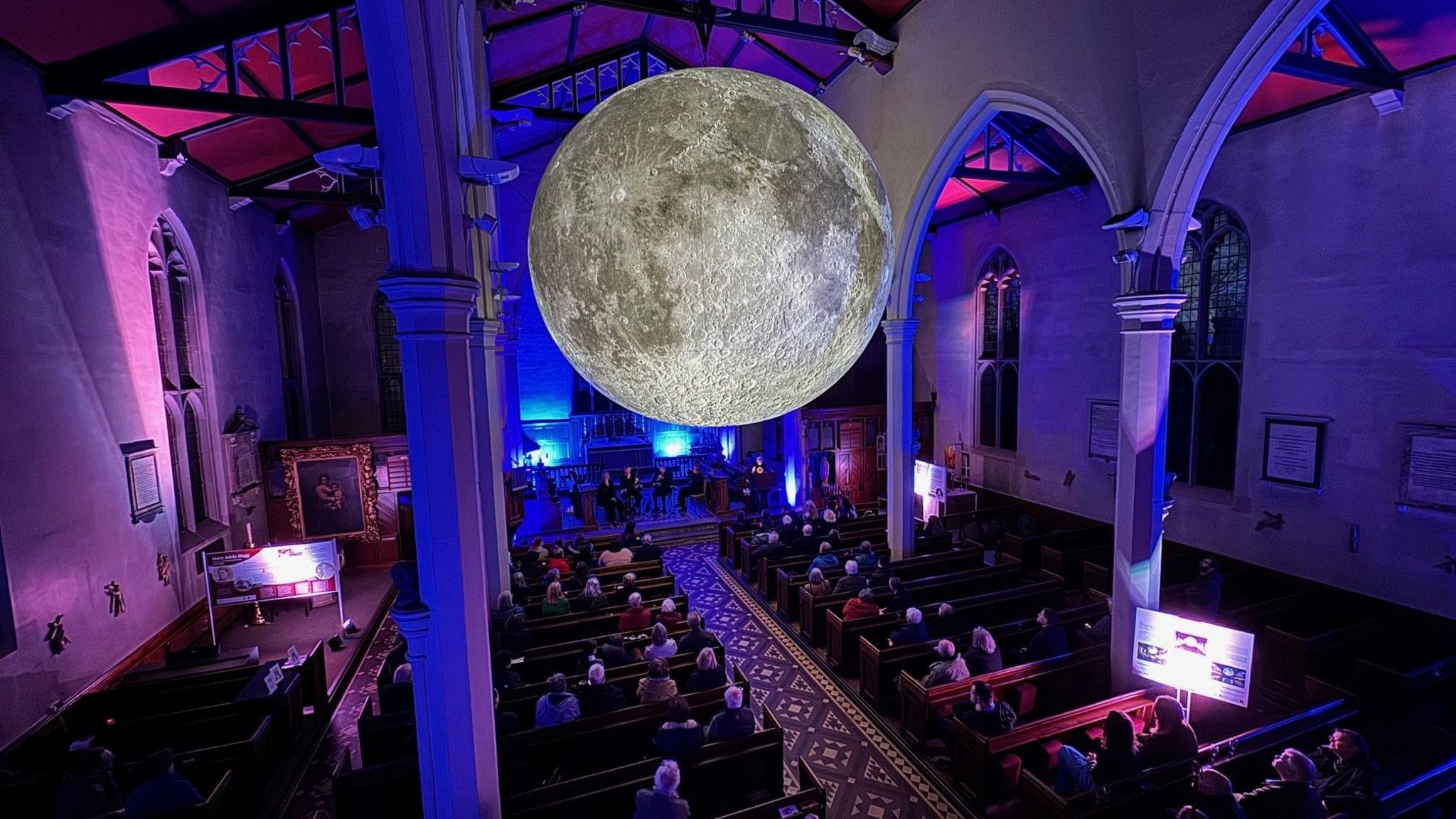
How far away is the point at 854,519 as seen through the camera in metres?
10.9

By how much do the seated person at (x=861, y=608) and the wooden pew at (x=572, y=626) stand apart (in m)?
1.98

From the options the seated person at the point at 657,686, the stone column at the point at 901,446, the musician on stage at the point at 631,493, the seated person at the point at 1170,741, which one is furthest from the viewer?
the musician on stage at the point at 631,493

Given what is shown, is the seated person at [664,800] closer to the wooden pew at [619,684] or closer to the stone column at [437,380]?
the stone column at [437,380]

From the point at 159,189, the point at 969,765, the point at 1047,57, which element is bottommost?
the point at 969,765

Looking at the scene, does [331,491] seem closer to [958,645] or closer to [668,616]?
[668,616]

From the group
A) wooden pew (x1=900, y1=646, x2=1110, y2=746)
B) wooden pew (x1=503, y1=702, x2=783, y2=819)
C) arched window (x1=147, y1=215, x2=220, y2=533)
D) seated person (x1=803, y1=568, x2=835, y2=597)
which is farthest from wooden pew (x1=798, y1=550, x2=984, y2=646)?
arched window (x1=147, y1=215, x2=220, y2=533)

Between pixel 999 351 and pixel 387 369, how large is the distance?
12922 mm

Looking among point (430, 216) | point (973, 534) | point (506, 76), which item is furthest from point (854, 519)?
point (506, 76)

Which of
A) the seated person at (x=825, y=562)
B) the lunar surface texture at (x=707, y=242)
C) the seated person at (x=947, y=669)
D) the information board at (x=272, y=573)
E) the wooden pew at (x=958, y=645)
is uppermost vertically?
the lunar surface texture at (x=707, y=242)

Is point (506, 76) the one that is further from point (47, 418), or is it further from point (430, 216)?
point (430, 216)

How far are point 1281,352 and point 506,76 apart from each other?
12.3 m

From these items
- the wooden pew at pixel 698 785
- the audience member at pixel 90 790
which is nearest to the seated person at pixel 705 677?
the wooden pew at pixel 698 785

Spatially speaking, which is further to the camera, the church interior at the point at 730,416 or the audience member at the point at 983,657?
the audience member at the point at 983,657

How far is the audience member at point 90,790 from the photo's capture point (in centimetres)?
410
